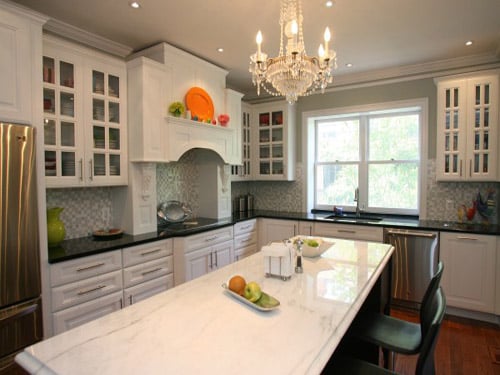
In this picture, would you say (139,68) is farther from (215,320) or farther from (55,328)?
(215,320)

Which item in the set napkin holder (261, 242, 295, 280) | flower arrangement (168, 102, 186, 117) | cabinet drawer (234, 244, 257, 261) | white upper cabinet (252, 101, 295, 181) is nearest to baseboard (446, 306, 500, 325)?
cabinet drawer (234, 244, 257, 261)

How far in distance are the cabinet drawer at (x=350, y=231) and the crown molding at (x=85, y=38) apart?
9.79 feet

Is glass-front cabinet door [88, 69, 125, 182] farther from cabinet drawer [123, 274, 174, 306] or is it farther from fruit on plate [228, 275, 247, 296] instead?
fruit on plate [228, 275, 247, 296]

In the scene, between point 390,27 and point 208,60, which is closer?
point 390,27

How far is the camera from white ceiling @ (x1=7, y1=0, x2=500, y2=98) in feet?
7.86

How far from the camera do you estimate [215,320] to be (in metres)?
1.24

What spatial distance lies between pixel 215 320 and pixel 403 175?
3656mm

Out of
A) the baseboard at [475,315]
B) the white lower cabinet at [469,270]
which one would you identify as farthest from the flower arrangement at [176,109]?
the baseboard at [475,315]

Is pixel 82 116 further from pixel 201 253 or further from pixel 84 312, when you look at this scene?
pixel 201 253

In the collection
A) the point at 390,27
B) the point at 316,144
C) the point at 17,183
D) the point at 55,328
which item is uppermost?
the point at 390,27

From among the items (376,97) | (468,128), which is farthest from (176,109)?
(468,128)

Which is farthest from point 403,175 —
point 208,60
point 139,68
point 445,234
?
point 139,68

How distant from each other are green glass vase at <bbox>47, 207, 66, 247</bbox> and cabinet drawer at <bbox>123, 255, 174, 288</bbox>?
602mm

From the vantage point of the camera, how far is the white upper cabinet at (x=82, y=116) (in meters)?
2.45
